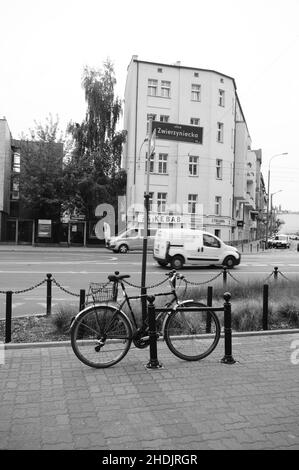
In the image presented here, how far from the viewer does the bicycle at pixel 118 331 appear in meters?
5.52

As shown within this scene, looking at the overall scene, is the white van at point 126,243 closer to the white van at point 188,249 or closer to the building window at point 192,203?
the building window at point 192,203

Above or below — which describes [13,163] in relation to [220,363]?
above

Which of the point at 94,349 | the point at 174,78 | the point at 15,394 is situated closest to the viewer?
the point at 15,394

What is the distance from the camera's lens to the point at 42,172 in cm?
3675

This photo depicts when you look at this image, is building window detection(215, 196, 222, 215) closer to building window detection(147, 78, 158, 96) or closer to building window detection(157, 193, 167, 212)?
building window detection(157, 193, 167, 212)

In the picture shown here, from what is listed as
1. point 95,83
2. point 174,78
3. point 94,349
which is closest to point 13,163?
point 95,83

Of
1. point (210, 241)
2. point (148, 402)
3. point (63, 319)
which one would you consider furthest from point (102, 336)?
point (210, 241)

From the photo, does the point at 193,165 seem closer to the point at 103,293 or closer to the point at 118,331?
the point at 103,293

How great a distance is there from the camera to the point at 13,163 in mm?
44938

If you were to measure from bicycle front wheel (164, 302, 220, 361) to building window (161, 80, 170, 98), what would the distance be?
1428 inches

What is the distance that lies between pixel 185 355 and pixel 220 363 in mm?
451

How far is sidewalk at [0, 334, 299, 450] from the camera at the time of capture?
357cm

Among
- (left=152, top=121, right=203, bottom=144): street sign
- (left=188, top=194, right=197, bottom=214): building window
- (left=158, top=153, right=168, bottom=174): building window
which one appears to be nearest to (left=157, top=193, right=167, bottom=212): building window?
(left=158, top=153, right=168, bottom=174): building window
